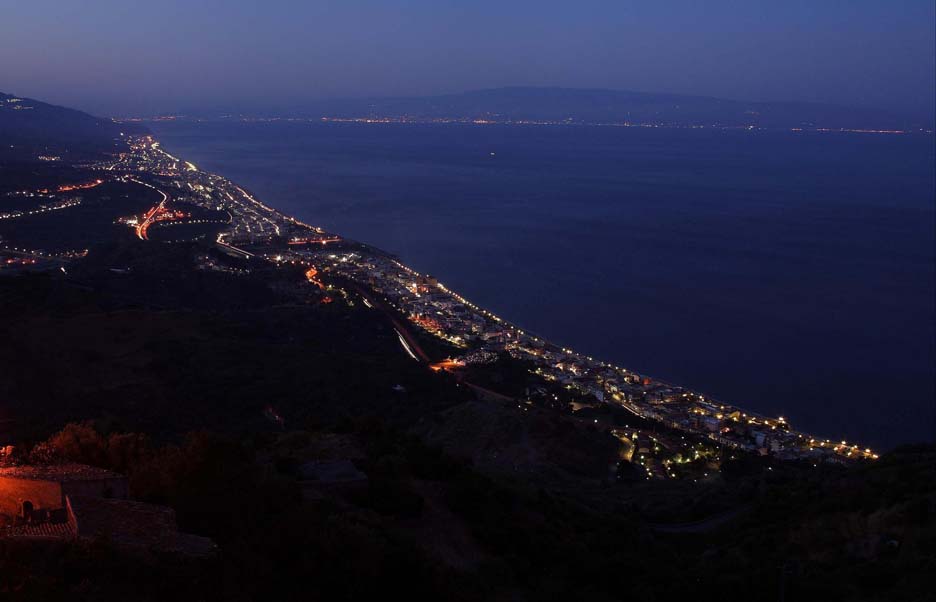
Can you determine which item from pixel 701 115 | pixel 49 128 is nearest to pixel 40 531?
pixel 49 128

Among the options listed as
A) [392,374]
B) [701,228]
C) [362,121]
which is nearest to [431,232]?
[701,228]

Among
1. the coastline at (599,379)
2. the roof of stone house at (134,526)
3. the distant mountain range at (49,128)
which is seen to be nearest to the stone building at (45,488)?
the roof of stone house at (134,526)

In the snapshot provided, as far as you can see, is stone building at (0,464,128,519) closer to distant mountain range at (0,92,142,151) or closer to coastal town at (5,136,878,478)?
coastal town at (5,136,878,478)

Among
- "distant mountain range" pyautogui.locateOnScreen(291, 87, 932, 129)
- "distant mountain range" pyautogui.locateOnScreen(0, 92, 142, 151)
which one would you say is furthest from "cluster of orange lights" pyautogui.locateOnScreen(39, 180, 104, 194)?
"distant mountain range" pyautogui.locateOnScreen(291, 87, 932, 129)

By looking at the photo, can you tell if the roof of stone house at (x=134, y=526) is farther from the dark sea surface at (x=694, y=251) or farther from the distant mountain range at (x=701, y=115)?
the distant mountain range at (x=701, y=115)

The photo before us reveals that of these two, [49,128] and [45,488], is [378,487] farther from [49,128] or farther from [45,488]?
[49,128]

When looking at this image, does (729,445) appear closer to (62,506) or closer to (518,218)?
(62,506)
